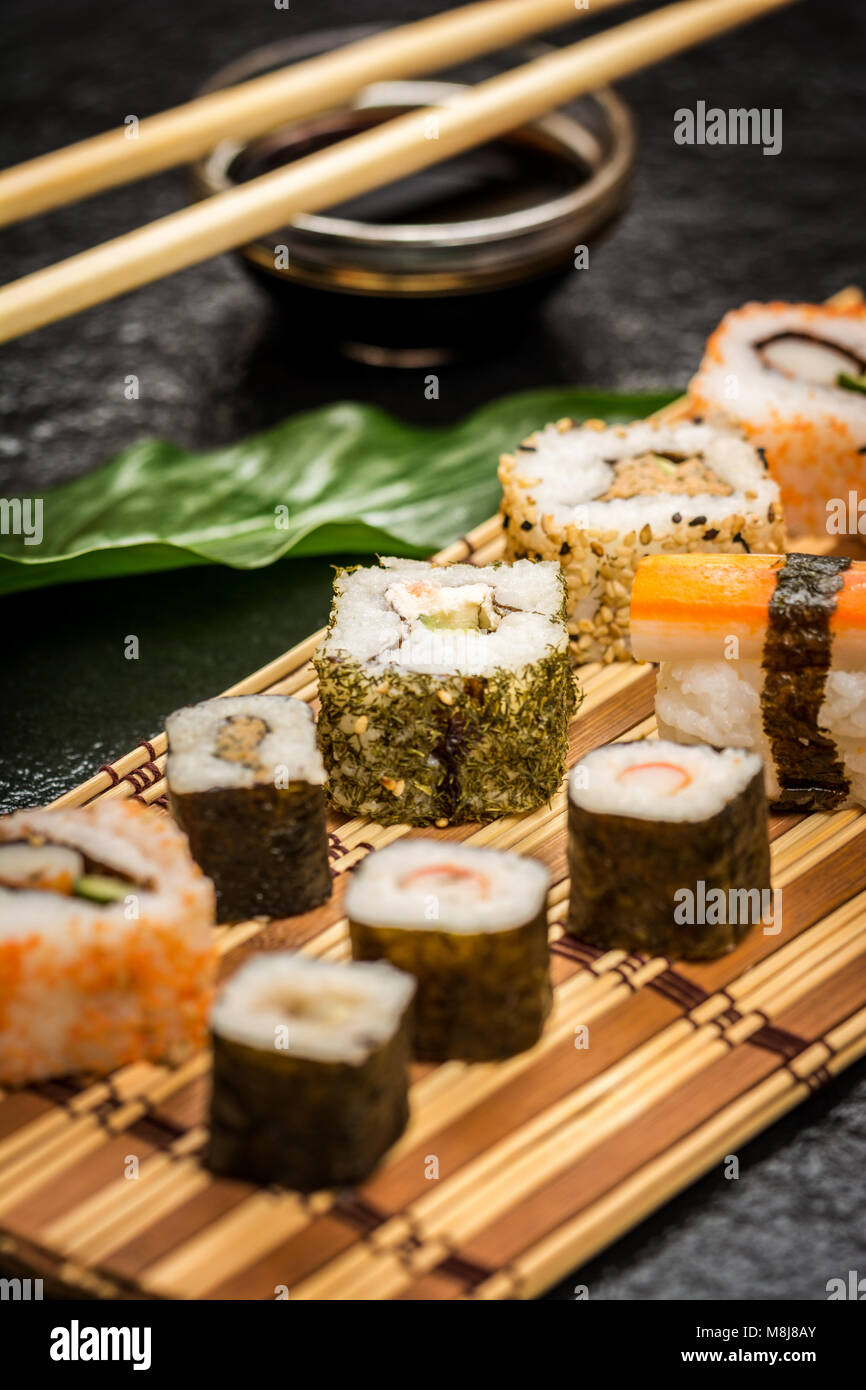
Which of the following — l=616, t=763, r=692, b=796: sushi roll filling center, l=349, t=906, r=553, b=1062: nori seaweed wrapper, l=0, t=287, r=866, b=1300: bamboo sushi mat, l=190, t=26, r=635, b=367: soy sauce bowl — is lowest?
l=0, t=287, r=866, b=1300: bamboo sushi mat

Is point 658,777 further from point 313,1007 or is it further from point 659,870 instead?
point 313,1007

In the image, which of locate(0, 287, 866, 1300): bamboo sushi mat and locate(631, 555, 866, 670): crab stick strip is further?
locate(631, 555, 866, 670): crab stick strip

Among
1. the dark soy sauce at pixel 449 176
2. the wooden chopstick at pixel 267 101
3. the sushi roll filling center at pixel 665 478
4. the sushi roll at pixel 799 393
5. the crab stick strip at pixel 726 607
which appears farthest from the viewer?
the dark soy sauce at pixel 449 176

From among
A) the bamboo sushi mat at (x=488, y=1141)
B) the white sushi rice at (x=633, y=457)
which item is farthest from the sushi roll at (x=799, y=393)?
the bamboo sushi mat at (x=488, y=1141)

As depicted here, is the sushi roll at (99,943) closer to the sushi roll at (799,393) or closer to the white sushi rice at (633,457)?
the white sushi rice at (633,457)

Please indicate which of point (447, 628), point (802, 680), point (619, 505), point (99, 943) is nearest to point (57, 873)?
point (99, 943)

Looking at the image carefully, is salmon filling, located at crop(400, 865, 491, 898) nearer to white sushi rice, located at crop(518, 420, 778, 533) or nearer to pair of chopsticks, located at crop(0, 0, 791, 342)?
white sushi rice, located at crop(518, 420, 778, 533)

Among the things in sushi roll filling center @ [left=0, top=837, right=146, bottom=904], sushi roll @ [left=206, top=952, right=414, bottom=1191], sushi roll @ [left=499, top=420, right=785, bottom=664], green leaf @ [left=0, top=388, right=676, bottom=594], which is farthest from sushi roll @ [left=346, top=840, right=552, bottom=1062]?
green leaf @ [left=0, top=388, right=676, bottom=594]

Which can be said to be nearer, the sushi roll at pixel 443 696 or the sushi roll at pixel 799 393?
the sushi roll at pixel 443 696
